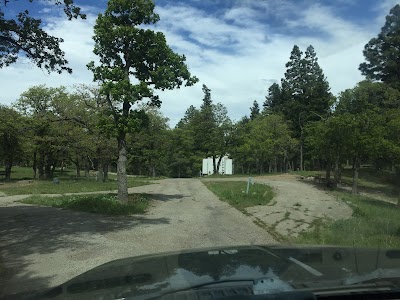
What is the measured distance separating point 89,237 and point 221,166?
59.6m

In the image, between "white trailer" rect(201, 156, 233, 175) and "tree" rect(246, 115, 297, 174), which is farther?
"white trailer" rect(201, 156, 233, 175)

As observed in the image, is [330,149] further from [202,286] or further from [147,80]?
[202,286]

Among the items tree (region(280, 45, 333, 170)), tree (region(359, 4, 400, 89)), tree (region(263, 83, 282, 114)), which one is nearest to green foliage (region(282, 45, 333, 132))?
tree (region(280, 45, 333, 170))

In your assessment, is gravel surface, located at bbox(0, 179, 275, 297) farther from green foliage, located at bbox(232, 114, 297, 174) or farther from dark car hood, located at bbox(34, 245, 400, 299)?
green foliage, located at bbox(232, 114, 297, 174)

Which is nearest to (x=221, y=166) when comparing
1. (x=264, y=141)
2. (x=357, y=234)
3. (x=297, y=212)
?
(x=264, y=141)

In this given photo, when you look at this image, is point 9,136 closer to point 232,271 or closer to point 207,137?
point 207,137

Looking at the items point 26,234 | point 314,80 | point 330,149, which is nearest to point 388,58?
point 314,80

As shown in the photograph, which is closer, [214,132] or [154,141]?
[154,141]

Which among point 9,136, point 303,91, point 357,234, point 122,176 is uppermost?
point 303,91

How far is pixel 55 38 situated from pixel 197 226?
24.5 feet

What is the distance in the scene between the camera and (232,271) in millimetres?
2939

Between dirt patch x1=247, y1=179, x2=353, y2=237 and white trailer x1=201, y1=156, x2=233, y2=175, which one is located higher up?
white trailer x1=201, y1=156, x2=233, y2=175

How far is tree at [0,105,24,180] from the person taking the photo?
143ft

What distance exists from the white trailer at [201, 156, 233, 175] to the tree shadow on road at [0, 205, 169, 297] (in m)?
48.5
